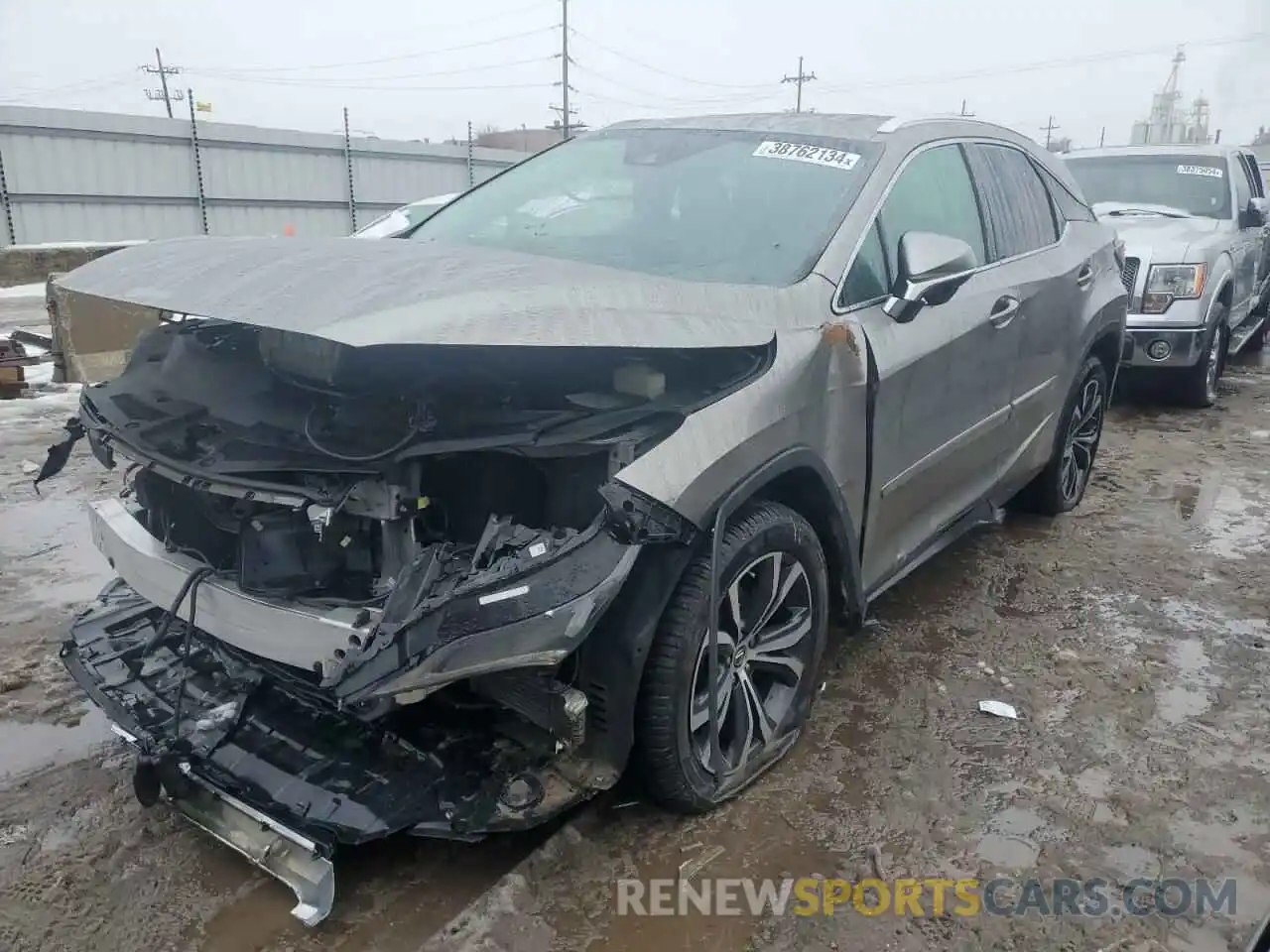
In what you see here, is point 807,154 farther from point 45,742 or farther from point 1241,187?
point 1241,187

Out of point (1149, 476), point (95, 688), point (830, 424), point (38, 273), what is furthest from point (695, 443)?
point (38, 273)

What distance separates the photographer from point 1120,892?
2.45m

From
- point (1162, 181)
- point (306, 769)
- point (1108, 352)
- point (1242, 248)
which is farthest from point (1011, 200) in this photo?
point (1162, 181)

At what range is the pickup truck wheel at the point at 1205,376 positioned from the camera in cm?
778

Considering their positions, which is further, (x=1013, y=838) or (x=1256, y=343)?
(x=1256, y=343)

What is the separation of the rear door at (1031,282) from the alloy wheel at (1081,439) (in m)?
0.46

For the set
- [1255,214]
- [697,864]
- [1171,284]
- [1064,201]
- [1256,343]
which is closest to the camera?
[697,864]

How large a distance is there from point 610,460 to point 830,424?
782 millimetres

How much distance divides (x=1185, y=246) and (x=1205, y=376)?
1.10 meters

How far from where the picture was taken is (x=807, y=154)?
329 centimetres

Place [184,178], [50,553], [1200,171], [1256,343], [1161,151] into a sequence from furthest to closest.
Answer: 1. [184,178]
2. [1256,343]
3. [1161,151]
4. [1200,171]
5. [50,553]

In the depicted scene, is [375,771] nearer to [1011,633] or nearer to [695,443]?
[695,443]

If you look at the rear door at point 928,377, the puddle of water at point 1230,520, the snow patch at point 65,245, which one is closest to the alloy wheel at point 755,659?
the rear door at point 928,377

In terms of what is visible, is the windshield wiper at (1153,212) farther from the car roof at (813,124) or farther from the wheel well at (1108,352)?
the car roof at (813,124)
